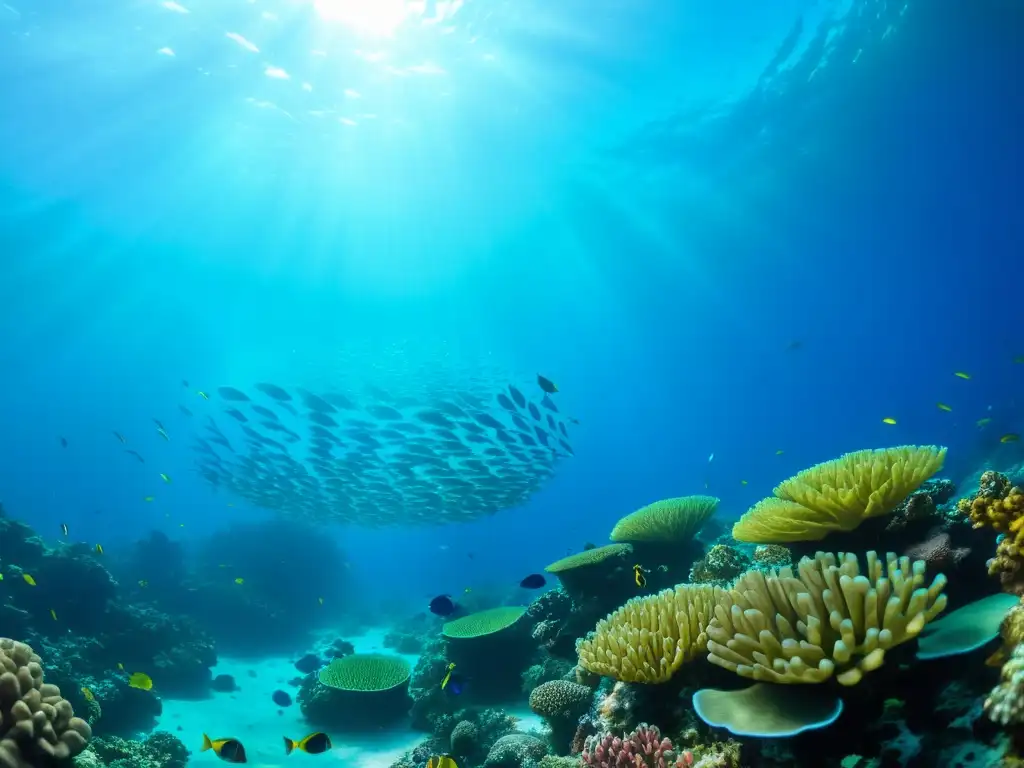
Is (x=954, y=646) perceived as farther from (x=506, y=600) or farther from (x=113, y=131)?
(x=113, y=131)

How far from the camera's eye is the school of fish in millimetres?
17609

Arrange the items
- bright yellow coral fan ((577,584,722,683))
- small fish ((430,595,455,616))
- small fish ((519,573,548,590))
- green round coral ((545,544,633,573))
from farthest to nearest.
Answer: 1. small fish ((519,573,548,590))
2. small fish ((430,595,455,616))
3. green round coral ((545,544,633,573))
4. bright yellow coral fan ((577,584,722,683))

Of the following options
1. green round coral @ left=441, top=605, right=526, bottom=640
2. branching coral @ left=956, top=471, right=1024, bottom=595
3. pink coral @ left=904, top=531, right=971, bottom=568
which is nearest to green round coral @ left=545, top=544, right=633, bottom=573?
green round coral @ left=441, top=605, right=526, bottom=640

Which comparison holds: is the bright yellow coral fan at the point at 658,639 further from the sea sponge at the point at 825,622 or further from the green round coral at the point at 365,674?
the green round coral at the point at 365,674

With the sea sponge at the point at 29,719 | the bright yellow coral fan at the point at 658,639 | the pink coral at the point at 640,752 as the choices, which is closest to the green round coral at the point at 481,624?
the bright yellow coral fan at the point at 658,639

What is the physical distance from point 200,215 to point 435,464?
1063 inches

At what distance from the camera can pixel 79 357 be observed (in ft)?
208

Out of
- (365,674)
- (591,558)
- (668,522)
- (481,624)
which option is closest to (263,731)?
(365,674)

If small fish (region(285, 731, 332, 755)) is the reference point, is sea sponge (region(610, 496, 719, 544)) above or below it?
above

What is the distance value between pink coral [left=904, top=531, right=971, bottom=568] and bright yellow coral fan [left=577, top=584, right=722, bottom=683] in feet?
4.79

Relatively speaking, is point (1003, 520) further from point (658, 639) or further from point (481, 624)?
point (481, 624)

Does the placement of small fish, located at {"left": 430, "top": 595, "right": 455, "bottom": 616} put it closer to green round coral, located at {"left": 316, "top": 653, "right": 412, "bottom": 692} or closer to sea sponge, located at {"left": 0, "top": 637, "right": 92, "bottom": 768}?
green round coral, located at {"left": 316, "top": 653, "right": 412, "bottom": 692}

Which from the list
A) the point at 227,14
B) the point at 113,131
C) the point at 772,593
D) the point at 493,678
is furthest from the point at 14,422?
the point at 772,593

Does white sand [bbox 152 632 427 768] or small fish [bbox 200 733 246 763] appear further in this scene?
white sand [bbox 152 632 427 768]
